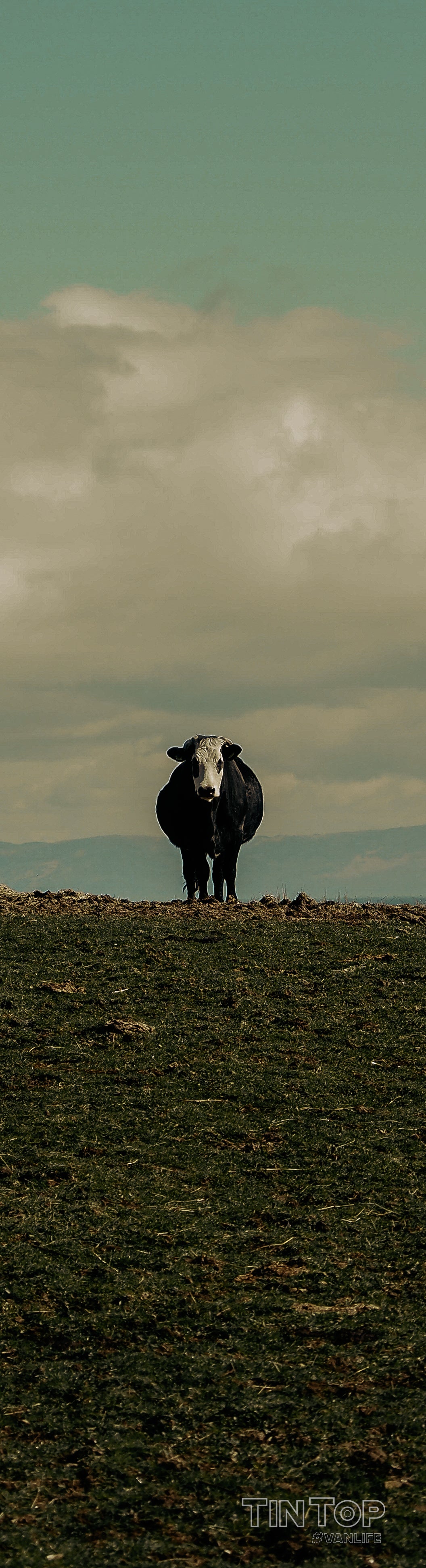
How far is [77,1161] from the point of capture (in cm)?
787

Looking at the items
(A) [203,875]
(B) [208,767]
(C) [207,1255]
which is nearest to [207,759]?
(B) [208,767]

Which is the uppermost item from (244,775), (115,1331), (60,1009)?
(244,775)

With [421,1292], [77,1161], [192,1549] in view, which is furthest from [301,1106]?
[192,1549]

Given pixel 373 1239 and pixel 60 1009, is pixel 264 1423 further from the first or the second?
pixel 60 1009

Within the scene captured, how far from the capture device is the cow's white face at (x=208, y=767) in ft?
57.2

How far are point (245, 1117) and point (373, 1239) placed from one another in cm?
177

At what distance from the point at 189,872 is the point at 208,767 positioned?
1.75 metres

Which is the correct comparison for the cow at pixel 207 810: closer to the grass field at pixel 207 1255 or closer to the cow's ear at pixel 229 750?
the cow's ear at pixel 229 750

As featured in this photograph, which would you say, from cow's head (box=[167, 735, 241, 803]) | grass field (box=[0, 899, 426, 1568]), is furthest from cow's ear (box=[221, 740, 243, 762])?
grass field (box=[0, 899, 426, 1568])

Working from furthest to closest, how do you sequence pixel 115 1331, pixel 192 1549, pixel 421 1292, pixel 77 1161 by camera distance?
pixel 77 1161 < pixel 421 1292 < pixel 115 1331 < pixel 192 1549

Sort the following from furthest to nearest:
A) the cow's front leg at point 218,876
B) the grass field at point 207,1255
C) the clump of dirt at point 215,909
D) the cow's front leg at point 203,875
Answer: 1. the cow's front leg at point 218,876
2. the cow's front leg at point 203,875
3. the clump of dirt at point 215,909
4. the grass field at point 207,1255

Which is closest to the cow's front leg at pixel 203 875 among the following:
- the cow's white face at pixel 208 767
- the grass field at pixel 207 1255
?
the cow's white face at pixel 208 767

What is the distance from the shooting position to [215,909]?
15.7 metres

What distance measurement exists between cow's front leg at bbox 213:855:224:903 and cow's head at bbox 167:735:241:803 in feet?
4.55
